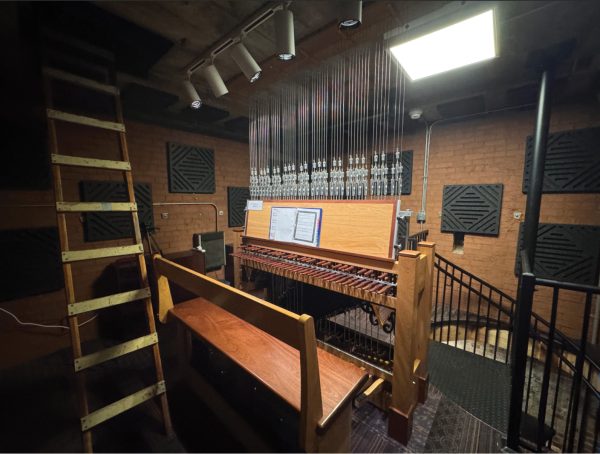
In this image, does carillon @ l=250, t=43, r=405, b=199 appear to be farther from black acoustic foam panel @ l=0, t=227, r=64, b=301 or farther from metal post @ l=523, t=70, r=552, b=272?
black acoustic foam panel @ l=0, t=227, r=64, b=301

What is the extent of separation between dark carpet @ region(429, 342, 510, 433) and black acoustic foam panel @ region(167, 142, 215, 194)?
423 cm

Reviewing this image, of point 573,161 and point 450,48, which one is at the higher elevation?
point 450,48

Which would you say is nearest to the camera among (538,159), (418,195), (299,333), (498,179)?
(299,333)

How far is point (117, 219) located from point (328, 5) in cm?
348

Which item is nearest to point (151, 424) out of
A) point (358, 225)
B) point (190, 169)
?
point (358, 225)

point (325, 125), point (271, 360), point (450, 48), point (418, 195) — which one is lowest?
point (271, 360)

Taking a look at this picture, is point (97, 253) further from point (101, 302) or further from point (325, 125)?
point (325, 125)

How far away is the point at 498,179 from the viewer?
12.2 ft

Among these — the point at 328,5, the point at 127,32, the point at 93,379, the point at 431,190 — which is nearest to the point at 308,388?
the point at 328,5

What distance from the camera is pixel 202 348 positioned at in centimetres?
226

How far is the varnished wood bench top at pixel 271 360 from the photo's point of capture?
1314mm

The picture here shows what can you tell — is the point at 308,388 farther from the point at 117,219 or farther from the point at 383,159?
the point at 117,219

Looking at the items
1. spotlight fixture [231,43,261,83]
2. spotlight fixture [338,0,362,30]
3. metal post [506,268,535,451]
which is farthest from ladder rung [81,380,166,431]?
spotlight fixture [338,0,362,30]

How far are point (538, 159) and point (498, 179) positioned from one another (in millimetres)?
1037
